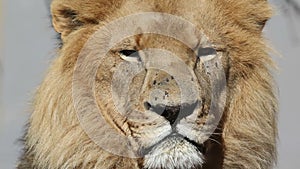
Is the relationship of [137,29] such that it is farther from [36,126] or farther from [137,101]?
[36,126]

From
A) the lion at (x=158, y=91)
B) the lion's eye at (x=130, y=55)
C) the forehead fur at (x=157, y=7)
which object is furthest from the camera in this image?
the forehead fur at (x=157, y=7)

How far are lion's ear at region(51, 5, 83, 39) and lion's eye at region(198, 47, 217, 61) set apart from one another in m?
0.66

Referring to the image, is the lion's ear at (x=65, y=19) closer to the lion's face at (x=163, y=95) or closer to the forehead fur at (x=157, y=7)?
the forehead fur at (x=157, y=7)

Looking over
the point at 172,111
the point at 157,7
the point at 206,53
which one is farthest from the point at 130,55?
the point at 172,111

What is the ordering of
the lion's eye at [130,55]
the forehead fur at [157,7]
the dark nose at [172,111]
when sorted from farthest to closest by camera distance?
the forehead fur at [157,7] → the lion's eye at [130,55] → the dark nose at [172,111]

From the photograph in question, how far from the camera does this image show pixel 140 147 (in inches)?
157

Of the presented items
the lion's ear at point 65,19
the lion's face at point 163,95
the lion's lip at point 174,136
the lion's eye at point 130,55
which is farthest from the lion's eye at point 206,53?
the lion's ear at point 65,19

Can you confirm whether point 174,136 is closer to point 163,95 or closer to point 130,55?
point 163,95

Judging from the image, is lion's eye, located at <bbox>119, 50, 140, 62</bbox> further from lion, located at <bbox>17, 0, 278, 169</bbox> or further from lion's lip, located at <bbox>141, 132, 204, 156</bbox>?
lion's lip, located at <bbox>141, 132, 204, 156</bbox>

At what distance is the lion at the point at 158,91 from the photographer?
12.9 feet

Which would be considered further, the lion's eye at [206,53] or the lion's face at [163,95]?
the lion's eye at [206,53]

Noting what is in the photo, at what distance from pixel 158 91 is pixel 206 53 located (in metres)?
0.53

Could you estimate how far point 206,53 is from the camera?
423cm

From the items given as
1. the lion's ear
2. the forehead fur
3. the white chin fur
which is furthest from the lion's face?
the lion's ear
